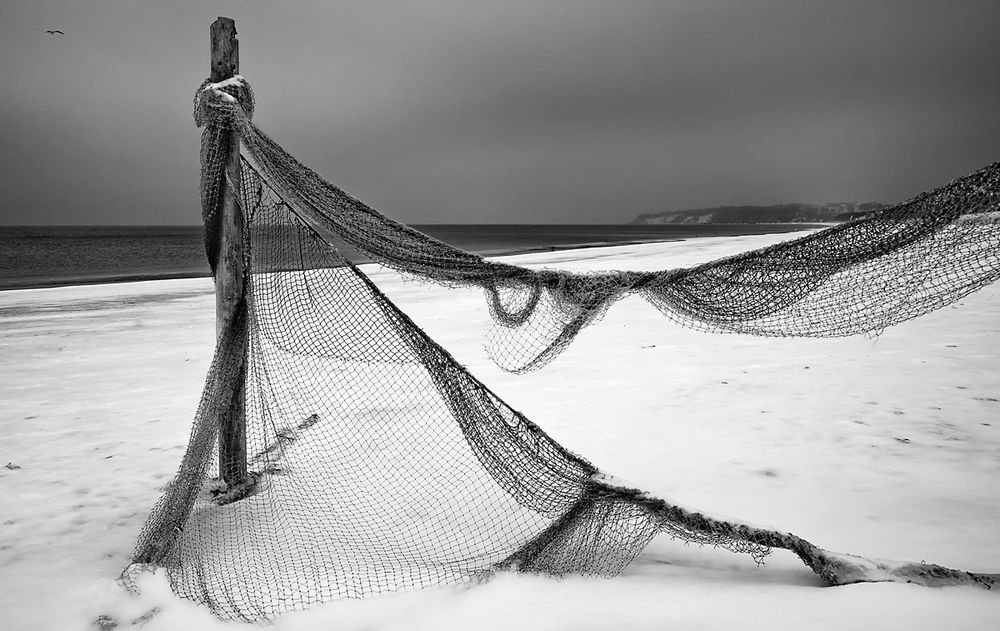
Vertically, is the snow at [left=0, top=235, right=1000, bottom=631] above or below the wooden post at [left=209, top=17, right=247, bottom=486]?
below

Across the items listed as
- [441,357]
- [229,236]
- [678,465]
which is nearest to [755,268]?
[441,357]

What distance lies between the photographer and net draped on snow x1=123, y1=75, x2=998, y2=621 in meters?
2.82

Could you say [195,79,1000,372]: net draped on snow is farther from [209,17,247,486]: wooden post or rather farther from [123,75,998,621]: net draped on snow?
[209,17,247,486]: wooden post

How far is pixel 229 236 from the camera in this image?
368cm

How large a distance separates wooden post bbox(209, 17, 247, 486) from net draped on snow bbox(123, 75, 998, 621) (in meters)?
0.06

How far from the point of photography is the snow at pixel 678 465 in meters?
2.75

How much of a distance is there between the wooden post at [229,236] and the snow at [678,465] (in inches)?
39.4

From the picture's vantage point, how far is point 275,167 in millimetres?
3369

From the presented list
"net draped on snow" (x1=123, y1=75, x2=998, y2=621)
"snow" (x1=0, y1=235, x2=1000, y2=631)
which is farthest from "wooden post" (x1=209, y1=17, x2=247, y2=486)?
"snow" (x1=0, y1=235, x2=1000, y2=631)

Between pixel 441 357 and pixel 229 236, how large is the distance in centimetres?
165

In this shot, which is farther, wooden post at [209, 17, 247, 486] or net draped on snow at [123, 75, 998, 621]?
wooden post at [209, 17, 247, 486]

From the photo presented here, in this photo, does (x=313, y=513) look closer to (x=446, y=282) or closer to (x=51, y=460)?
(x=446, y=282)

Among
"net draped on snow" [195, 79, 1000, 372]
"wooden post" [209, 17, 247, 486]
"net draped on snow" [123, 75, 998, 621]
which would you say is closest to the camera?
"net draped on snow" [195, 79, 1000, 372]

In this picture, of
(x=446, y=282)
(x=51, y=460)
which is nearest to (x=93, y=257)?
(x=51, y=460)
